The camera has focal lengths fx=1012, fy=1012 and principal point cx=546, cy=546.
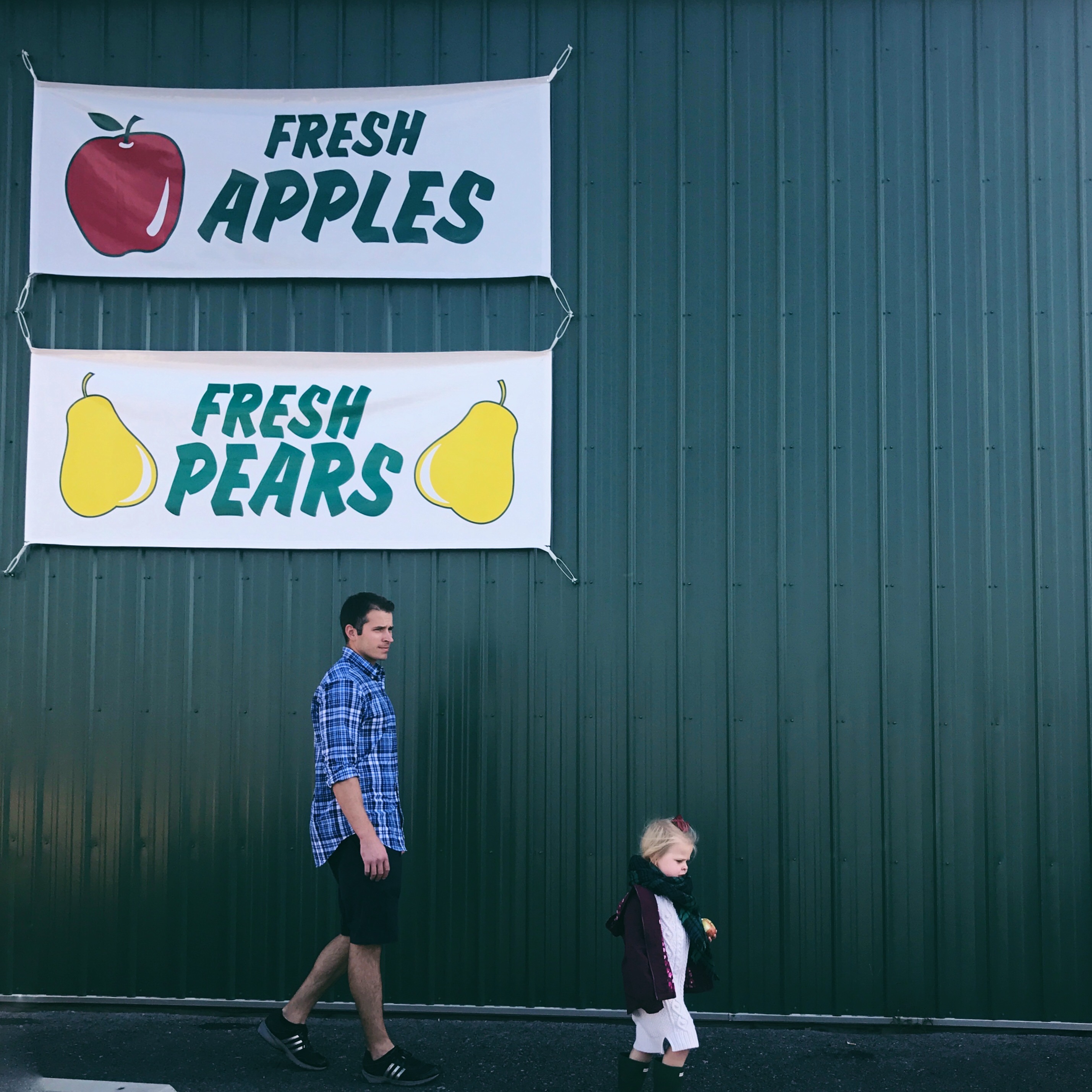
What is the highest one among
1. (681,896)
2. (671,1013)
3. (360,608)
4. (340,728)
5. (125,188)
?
(125,188)

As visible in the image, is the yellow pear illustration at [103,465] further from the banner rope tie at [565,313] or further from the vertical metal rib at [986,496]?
the vertical metal rib at [986,496]

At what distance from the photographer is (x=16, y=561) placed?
546 cm

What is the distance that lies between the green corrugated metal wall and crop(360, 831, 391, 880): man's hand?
1.15m

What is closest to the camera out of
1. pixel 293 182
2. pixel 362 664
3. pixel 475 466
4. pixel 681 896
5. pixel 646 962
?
pixel 646 962

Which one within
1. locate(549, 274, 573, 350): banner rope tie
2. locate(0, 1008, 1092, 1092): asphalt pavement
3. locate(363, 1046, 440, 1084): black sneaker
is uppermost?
locate(549, 274, 573, 350): banner rope tie

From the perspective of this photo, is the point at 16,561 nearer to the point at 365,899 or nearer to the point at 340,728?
the point at 340,728

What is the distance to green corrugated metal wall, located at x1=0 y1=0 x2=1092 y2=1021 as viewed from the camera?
5.16 meters

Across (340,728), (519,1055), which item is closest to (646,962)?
(519,1055)

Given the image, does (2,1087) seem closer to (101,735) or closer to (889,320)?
(101,735)

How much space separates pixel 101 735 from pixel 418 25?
4.22m

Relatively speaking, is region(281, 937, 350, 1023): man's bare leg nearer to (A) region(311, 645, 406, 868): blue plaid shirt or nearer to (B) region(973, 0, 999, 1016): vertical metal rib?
(A) region(311, 645, 406, 868): blue plaid shirt

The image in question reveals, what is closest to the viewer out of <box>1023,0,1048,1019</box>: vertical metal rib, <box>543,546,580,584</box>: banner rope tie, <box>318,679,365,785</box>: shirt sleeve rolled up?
<box>318,679,365,785</box>: shirt sleeve rolled up

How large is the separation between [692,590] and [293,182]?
3.12 metres

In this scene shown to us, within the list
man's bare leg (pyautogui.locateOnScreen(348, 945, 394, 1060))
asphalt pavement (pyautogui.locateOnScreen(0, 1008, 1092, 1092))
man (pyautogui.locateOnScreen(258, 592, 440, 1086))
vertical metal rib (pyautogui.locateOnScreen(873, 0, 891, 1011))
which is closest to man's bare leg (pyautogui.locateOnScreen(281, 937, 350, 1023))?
man (pyautogui.locateOnScreen(258, 592, 440, 1086))
